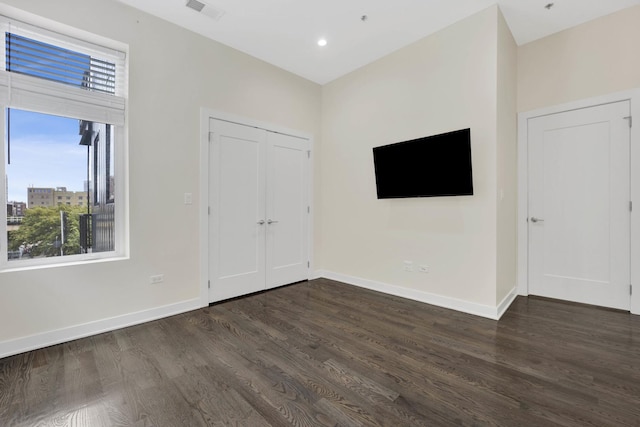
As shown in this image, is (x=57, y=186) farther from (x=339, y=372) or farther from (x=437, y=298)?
(x=437, y=298)

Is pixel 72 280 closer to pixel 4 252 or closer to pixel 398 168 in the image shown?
pixel 4 252

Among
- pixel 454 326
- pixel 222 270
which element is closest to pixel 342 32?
pixel 222 270

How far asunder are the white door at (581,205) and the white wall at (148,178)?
393 centimetres

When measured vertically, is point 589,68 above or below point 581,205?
above

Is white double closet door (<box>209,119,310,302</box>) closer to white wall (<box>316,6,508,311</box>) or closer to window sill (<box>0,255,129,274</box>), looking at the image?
white wall (<box>316,6,508,311</box>)

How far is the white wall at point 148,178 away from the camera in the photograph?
2.38 m

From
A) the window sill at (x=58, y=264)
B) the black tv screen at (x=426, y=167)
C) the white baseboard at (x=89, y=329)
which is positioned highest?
the black tv screen at (x=426, y=167)

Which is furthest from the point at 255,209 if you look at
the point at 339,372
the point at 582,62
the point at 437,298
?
the point at 582,62

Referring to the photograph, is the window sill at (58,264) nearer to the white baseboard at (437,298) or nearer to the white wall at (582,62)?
the white baseboard at (437,298)

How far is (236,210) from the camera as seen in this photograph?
3.63 m

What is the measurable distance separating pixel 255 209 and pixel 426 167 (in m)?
2.25

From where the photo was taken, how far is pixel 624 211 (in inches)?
122

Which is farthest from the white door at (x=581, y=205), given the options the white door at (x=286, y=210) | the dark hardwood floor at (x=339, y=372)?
the white door at (x=286, y=210)

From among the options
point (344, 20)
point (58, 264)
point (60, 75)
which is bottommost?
point (58, 264)
